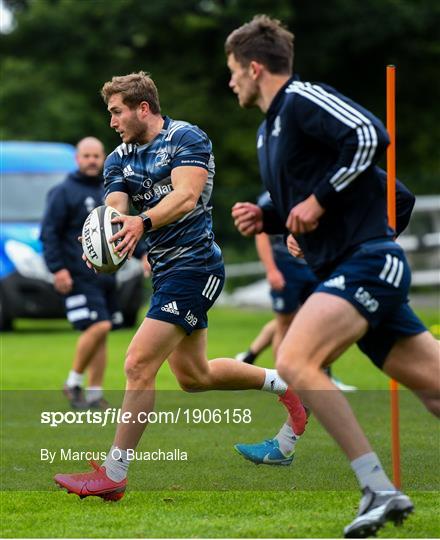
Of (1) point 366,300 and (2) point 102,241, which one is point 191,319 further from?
(1) point 366,300

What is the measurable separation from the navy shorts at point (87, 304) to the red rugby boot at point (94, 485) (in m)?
4.37

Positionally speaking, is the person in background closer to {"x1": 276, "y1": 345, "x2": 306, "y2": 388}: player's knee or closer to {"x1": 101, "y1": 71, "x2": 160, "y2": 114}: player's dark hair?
{"x1": 101, "y1": 71, "x2": 160, "y2": 114}: player's dark hair

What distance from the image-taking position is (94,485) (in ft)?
22.7

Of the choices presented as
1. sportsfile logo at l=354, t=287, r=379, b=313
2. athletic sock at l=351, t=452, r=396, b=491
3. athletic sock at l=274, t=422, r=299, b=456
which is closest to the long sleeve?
sportsfile logo at l=354, t=287, r=379, b=313

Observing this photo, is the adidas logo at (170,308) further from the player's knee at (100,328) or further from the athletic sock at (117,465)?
the player's knee at (100,328)

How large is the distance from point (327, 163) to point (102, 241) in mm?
1505

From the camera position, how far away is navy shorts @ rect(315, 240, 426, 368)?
18.9 feet

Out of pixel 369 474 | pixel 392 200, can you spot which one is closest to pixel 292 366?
pixel 369 474

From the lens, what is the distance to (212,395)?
11867 millimetres

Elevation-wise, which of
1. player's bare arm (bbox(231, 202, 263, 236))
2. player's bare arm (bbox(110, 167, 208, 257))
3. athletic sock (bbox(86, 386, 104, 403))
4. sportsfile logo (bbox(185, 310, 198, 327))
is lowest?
athletic sock (bbox(86, 386, 104, 403))

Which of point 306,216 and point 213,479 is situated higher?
point 306,216

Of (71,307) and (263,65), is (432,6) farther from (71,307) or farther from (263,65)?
(263,65)

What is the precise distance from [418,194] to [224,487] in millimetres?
23376

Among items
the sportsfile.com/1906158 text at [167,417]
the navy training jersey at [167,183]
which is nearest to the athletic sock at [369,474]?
the navy training jersey at [167,183]
